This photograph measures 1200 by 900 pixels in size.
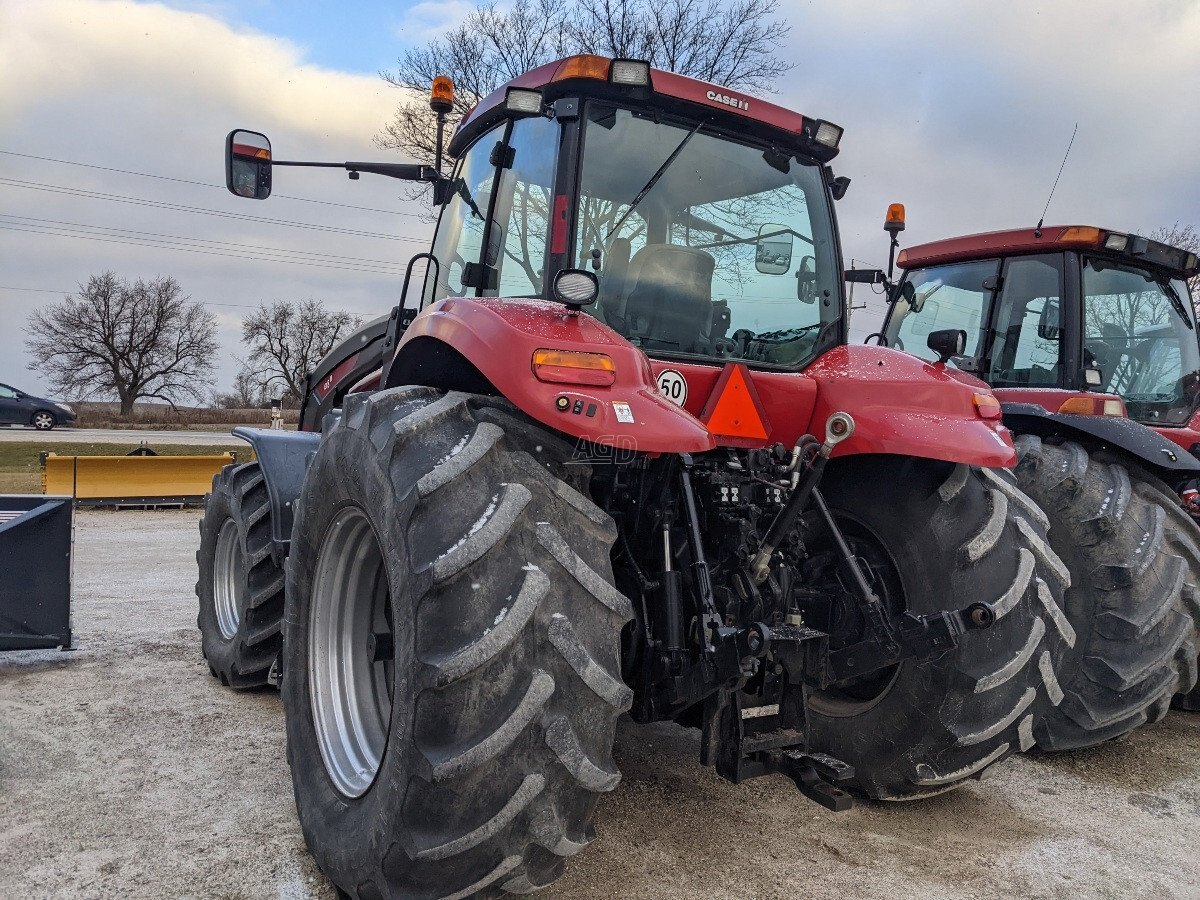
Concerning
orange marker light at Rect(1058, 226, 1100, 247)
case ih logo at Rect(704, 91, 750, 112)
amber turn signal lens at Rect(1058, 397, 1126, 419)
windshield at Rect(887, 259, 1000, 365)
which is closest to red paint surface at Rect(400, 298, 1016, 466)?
case ih logo at Rect(704, 91, 750, 112)

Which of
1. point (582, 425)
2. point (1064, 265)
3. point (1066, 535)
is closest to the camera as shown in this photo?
point (582, 425)

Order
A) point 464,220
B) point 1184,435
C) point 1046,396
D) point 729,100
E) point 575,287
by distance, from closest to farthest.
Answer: point 575,287 < point 729,100 < point 464,220 < point 1046,396 < point 1184,435

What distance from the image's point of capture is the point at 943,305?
621cm

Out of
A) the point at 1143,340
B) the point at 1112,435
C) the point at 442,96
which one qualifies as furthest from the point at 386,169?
the point at 1143,340

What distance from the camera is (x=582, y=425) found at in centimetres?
219

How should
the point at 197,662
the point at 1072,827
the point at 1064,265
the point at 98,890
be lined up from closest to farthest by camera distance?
the point at 98,890 < the point at 1072,827 < the point at 197,662 < the point at 1064,265

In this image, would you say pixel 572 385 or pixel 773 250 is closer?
pixel 572 385

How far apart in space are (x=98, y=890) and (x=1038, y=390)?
16.4ft

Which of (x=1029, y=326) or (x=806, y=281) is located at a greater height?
(x=1029, y=326)

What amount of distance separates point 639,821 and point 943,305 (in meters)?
4.46

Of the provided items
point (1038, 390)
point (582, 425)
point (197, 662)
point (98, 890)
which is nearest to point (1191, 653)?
point (1038, 390)

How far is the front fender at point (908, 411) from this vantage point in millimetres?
2814

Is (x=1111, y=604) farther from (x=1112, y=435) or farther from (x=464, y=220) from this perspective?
Result: (x=464, y=220)

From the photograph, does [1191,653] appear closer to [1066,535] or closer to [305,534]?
[1066,535]
